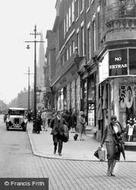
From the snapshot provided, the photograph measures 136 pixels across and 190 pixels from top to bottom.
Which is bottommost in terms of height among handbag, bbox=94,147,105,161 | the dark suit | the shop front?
handbag, bbox=94,147,105,161

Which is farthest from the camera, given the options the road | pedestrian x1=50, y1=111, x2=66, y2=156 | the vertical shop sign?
the vertical shop sign

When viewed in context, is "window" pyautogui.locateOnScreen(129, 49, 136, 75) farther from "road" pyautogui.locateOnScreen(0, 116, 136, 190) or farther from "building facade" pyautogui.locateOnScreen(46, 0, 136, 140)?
"road" pyautogui.locateOnScreen(0, 116, 136, 190)

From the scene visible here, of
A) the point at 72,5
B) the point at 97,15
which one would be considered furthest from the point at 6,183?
the point at 72,5

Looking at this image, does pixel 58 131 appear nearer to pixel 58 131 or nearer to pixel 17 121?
pixel 58 131

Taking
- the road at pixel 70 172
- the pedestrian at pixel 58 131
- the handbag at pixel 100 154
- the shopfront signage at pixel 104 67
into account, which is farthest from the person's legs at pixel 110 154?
the shopfront signage at pixel 104 67

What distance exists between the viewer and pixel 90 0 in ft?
115

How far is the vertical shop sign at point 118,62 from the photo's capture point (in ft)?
79.8

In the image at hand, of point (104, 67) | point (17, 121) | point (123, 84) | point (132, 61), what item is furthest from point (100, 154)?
point (17, 121)

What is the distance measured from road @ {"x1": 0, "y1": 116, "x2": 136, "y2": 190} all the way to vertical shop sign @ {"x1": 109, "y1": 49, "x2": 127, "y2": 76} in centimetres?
712

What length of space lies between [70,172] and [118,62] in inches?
A: 430

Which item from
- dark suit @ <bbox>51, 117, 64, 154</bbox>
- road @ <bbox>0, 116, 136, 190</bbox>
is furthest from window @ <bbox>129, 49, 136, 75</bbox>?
road @ <bbox>0, 116, 136, 190</bbox>

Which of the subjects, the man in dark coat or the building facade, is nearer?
the man in dark coat

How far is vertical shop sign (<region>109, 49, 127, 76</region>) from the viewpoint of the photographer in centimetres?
2431

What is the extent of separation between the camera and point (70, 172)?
1452 centimetres
